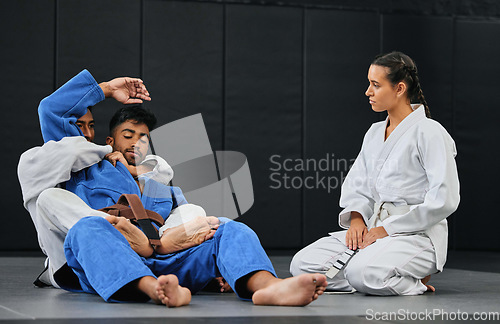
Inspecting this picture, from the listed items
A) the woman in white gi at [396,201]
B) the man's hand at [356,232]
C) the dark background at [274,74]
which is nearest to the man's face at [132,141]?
the woman in white gi at [396,201]

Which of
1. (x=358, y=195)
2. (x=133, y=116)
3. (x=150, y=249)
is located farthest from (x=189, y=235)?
(x=358, y=195)

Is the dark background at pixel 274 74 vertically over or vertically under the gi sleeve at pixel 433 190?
over

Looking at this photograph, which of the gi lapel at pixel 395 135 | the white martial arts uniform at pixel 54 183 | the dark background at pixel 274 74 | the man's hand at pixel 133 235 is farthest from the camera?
the dark background at pixel 274 74

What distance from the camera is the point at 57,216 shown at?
7.96 ft

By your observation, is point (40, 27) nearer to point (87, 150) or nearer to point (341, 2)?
point (341, 2)

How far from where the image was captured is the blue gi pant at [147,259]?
2.13m

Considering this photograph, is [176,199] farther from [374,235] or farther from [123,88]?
[374,235]

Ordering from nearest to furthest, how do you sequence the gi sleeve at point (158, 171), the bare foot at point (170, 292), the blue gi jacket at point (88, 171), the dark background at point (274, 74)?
the bare foot at point (170, 292) → the blue gi jacket at point (88, 171) → the gi sleeve at point (158, 171) → the dark background at point (274, 74)

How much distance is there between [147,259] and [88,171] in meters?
0.44

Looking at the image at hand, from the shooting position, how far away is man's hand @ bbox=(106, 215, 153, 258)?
2330 millimetres

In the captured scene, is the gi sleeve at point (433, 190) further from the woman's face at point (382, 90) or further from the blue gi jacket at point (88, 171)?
the blue gi jacket at point (88, 171)

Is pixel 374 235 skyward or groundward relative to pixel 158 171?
groundward

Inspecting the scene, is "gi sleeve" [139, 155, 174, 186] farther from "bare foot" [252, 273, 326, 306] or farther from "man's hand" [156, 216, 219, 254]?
"bare foot" [252, 273, 326, 306]

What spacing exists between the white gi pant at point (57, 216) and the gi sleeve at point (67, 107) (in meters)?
0.30
